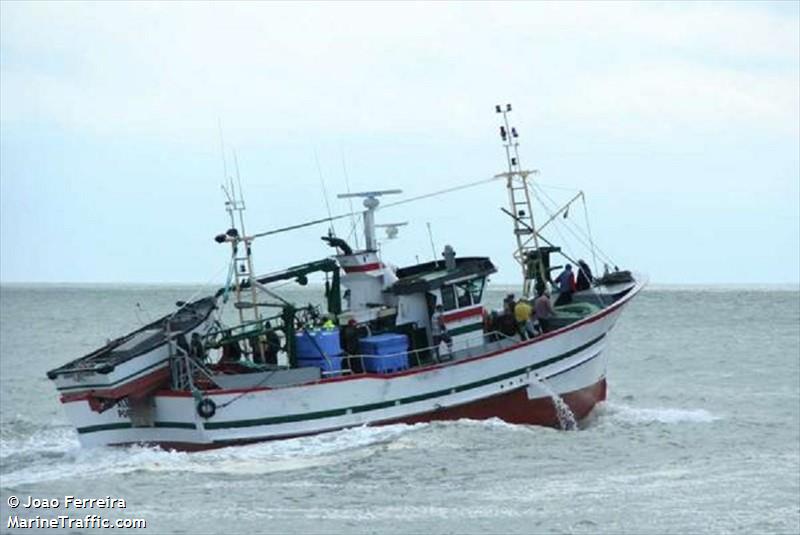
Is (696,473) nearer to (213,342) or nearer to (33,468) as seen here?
(213,342)

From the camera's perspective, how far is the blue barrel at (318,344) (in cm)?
2716

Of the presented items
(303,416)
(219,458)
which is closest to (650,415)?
(303,416)

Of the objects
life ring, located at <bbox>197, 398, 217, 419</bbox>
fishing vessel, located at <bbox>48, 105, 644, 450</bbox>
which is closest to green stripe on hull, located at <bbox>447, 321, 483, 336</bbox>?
fishing vessel, located at <bbox>48, 105, 644, 450</bbox>

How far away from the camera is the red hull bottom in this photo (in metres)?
26.2

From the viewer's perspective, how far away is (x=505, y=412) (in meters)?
28.0

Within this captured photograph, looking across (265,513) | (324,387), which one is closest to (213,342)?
(324,387)

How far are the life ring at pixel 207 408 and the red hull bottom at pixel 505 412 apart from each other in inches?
21.5

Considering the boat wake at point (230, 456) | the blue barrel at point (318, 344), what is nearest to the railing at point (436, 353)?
the blue barrel at point (318, 344)

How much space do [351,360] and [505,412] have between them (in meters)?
3.01

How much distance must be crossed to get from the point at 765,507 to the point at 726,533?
6.09 feet

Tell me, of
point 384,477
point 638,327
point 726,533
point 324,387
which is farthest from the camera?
point 638,327

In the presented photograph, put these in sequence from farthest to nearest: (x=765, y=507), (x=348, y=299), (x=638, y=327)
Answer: (x=638, y=327) → (x=348, y=299) → (x=765, y=507)

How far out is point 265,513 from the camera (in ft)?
68.3

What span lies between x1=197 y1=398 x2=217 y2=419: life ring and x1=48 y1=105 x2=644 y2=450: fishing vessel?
0.08 ft
